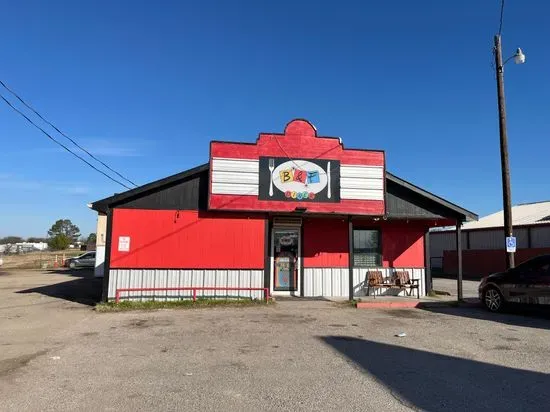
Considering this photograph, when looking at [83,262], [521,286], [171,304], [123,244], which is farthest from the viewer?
[83,262]

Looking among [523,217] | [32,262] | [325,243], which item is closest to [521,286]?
[325,243]

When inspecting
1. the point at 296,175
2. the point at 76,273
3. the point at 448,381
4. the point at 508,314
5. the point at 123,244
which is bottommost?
the point at 448,381

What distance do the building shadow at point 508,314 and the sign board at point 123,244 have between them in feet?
29.7

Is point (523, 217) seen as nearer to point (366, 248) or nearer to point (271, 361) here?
point (366, 248)

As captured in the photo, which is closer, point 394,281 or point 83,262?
point 394,281

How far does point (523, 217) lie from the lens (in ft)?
113

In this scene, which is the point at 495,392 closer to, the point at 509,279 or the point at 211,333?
the point at 211,333

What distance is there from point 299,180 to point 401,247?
4.72 m

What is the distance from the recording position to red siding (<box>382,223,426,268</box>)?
1748 centimetres

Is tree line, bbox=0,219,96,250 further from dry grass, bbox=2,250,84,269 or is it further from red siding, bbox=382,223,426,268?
red siding, bbox=382,223,426,268

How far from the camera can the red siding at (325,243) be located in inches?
663

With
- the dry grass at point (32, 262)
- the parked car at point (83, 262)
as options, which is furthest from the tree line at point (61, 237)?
the parked car at point (83, 262)

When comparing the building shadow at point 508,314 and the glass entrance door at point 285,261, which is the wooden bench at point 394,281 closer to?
the building shadow at point 508,314

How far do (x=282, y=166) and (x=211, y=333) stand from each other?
692cm
